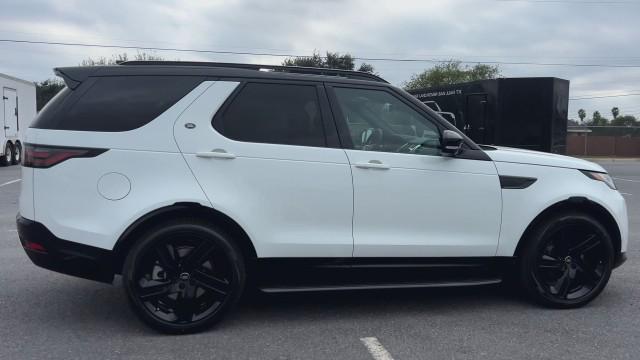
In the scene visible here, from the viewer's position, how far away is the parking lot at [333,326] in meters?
3.98

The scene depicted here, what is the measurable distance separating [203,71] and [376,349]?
2331 millimetres

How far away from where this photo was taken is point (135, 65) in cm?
445

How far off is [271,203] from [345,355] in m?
1.17

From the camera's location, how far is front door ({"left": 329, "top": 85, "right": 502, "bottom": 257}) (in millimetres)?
4457

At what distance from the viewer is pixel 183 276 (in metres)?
4.22

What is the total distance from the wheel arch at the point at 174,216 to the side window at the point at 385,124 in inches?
44.0

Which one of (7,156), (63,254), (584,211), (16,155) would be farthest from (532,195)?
(16,155)

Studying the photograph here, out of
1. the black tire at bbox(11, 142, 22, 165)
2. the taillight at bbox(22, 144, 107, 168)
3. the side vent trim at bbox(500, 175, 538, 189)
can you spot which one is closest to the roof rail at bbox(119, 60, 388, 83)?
the taillight at bbox(22, 144, 107, 168)

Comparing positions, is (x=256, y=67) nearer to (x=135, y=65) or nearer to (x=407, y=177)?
(x=135, y=65)

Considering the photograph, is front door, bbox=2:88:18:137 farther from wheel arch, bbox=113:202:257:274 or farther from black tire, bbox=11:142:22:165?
wheel arch, bbox=113:202:257:274

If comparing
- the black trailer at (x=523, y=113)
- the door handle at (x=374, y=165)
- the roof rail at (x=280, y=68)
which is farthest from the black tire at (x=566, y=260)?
the black trailer at (x=523, y=113)

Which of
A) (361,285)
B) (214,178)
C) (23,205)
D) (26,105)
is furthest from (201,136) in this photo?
(26,105)

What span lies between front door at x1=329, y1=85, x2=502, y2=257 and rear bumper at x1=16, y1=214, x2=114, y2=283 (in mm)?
1810

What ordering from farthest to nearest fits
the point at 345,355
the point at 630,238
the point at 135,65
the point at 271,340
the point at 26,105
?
the point at 26,105 → the point at 630,238 → the point at 135,65 → the point at 271,340 → the point at 345,355
